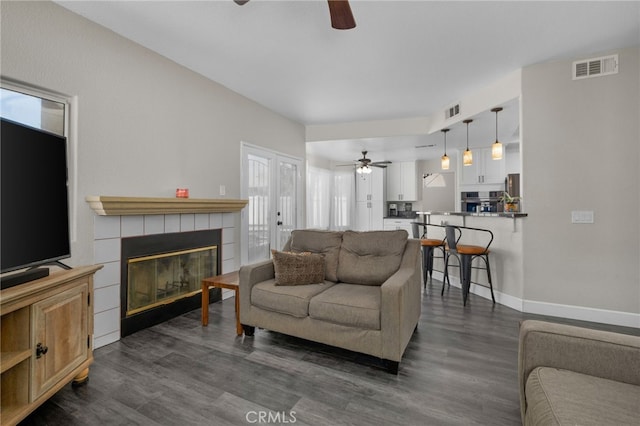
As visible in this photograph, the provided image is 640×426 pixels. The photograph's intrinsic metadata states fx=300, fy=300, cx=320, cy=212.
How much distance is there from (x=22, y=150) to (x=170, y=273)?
183 centimetres

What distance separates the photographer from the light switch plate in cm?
303

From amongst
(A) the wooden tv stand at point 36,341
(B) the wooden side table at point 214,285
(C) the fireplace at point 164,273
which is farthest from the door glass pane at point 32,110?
(B) the wooden side table at point 214,285

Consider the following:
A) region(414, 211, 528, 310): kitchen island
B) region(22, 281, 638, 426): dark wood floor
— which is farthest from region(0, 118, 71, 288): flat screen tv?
region(414, 211, 528, 310): kitchen island

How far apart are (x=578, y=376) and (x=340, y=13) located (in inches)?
82.3

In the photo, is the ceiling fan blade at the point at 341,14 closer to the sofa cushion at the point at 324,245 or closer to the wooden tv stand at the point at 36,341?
the sofa cushion at the point at 324,245

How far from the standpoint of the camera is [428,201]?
7402 mm

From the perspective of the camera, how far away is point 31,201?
1688 millimetres

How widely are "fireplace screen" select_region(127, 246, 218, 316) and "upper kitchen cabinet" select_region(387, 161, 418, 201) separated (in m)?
5.58

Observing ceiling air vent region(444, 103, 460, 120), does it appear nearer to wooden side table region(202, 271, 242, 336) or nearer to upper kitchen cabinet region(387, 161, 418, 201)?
upper kitchen cabinet region(387, 161, 418, 201)

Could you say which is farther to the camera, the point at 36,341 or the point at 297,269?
the point at 297,269

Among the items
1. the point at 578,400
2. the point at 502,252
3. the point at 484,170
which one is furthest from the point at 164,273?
the point at 484,170

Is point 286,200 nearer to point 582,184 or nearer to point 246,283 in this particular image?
point 246,283

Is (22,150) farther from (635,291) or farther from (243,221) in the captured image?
(635,291)

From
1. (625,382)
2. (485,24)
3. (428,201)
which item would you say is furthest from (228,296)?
(428,201)
